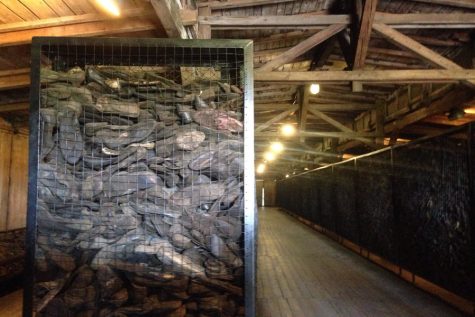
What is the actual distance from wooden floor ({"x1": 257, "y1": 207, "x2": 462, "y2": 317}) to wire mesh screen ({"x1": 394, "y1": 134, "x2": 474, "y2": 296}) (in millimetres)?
336

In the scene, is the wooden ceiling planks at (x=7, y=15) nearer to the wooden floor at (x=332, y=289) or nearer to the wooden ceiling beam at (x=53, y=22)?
the wooden ceiling beam at (x=53, y=22)

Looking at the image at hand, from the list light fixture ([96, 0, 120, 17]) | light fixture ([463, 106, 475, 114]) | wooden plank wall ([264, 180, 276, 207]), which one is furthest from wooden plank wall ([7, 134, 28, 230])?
wooden plank wall ([264, 180, 276, 207])

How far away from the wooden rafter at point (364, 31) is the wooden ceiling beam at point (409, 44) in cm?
15

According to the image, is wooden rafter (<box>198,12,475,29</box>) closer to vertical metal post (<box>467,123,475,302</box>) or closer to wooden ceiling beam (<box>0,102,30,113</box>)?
vertical metal post (<box>467,123,475,302</box>)

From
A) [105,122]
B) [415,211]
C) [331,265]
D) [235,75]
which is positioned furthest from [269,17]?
[331,265]

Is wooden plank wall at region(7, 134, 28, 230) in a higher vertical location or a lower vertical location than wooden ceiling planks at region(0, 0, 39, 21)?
lower

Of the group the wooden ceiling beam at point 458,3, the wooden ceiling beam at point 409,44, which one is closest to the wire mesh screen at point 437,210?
the wooden ceiling beam at point 409,44

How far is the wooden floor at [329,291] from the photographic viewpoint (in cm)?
346

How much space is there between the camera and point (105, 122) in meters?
2.60

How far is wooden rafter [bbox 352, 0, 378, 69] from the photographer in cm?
373

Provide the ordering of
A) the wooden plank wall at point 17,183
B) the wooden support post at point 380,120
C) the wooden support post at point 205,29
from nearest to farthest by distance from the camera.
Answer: the wooden support post at point 205,29, the wooden plank wall at point 17,183, the wooden support post at point 380,120

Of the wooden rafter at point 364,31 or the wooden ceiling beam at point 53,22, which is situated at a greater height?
the wooden rafter at point 364,31

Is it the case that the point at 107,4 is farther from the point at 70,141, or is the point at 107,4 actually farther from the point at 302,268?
the point at 302,268

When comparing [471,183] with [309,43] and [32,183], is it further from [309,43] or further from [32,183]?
[32,183]
